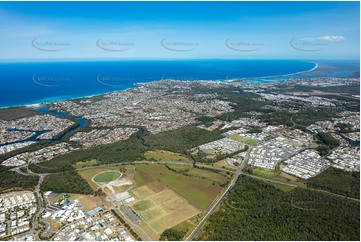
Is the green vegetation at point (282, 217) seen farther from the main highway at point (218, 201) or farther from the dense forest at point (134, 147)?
the dense forest at point (134, 147)

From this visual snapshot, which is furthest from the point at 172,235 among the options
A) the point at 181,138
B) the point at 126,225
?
the point at 181,138

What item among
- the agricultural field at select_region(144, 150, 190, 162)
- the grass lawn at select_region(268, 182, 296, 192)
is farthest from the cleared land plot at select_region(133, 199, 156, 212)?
Result: the grass lawn at select_region(268, 182, 296, 192)

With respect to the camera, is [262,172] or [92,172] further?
[92,172]

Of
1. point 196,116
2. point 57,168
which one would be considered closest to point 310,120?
point 196,116

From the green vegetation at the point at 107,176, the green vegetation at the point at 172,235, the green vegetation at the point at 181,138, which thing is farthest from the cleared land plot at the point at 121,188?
the green vegetation at the point at 181,138

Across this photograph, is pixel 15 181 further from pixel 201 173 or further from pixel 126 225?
pixel 201 173
